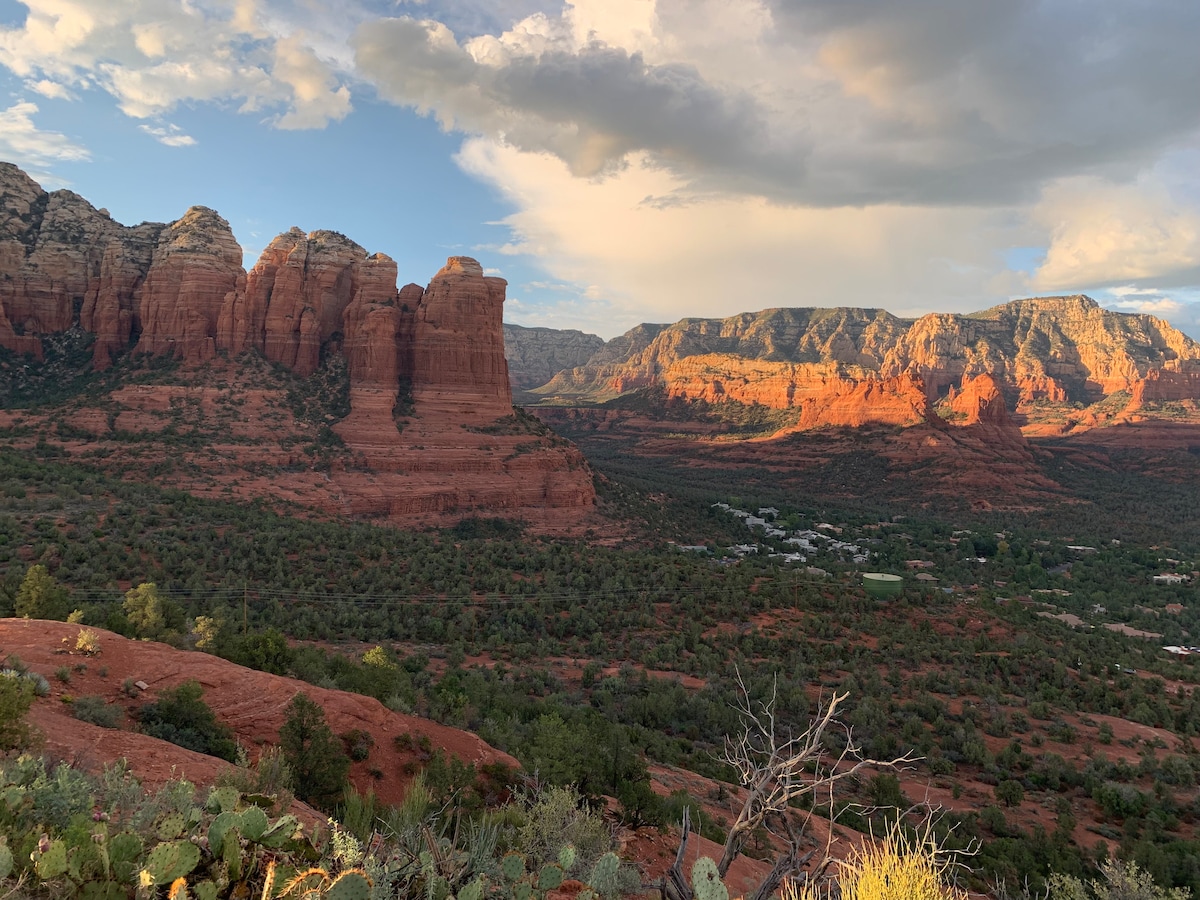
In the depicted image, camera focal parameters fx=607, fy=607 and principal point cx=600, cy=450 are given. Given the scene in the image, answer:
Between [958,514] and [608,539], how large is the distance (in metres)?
54.8

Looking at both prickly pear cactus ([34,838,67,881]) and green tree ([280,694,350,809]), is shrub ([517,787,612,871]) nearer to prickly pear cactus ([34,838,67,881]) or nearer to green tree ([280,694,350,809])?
green tree ([280,694,350,809])

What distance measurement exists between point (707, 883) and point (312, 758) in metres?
A: 8.62

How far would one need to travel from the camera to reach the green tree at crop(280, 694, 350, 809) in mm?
10422

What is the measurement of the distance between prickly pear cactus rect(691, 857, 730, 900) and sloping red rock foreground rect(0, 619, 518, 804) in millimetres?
7918

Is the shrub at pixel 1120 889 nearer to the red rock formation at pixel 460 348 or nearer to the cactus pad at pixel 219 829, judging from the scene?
the cactus pad at pixel 219 829

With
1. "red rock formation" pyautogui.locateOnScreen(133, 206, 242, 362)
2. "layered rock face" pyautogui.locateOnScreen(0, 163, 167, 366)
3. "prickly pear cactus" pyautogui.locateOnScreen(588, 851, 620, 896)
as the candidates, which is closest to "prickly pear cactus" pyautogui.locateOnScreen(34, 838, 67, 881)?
"prickly pear cactus" pyautogui.locateOnScreen(588, 851, 620, 896)

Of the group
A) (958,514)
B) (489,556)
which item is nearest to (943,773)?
(489,556)

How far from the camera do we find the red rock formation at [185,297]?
5616cm

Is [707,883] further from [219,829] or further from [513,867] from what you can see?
[219,829]

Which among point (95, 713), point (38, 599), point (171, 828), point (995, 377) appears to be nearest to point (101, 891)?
point (171, 828)

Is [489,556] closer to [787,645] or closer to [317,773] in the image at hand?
[787,645]

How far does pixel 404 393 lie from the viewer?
6003 cm

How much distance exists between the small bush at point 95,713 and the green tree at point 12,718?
118 inches

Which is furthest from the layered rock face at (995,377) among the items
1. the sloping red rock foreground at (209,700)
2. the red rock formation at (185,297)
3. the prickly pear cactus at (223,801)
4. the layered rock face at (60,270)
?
the prickly pear cactus at (223,801)
